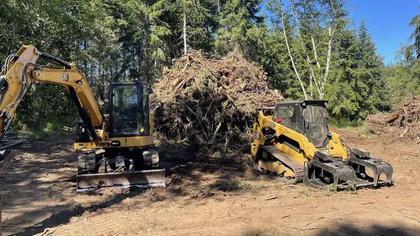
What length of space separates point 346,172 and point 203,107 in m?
6.11

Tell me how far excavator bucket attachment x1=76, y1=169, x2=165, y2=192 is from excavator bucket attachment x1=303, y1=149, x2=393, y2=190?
11.5 feet

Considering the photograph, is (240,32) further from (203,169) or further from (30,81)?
(30,81)

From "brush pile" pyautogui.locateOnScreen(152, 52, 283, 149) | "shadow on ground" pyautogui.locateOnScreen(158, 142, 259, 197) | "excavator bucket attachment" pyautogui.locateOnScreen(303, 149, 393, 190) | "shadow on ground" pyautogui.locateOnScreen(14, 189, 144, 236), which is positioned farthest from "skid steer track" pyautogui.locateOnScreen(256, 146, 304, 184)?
"shadow on ground" pyautogui.locateOnScreen(14, 189, 144, 236)

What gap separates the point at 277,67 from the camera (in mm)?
27844

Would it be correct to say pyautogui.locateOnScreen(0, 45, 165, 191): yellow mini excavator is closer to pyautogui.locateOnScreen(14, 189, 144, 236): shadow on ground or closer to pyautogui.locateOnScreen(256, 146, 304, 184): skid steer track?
pyautogui.locateOnScreen(14, 189, 144, 236): shadow on ground

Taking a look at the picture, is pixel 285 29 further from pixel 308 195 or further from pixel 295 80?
pixel 308 195

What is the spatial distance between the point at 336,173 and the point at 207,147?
5.66 m

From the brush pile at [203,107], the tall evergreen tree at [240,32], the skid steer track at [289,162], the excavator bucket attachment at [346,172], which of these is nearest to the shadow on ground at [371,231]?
the excavator bucket attachment at [346,172]

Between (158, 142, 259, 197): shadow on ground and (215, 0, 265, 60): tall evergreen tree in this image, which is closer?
(158, 142, 259, 197): shadow on ground

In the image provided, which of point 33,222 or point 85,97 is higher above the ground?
point 85,97

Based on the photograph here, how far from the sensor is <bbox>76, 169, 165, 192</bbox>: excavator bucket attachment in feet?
22.5

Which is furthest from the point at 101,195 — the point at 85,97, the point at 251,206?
the point at 251,206

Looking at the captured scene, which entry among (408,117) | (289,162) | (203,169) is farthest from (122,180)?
(408,117)

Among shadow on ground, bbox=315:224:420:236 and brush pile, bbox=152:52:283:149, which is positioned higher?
brush pile, bbox=152:52:283:149
